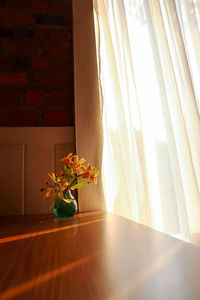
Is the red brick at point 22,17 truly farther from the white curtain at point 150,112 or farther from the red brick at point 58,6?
the white curtain at point 150,112

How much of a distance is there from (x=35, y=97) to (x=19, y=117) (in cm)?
15

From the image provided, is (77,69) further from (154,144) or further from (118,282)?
(118,282)

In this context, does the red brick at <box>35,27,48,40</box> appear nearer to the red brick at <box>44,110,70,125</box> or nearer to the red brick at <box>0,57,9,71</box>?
Answer: the red brick at <box>0,57,9,71</box>

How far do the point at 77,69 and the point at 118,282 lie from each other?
1260mm

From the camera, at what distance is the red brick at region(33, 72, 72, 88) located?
1.39 meters

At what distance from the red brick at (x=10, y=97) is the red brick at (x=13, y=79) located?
2.0 inches

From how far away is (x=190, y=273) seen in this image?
31 centimetres

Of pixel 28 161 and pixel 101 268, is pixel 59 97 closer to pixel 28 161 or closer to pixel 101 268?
pixel 28 161

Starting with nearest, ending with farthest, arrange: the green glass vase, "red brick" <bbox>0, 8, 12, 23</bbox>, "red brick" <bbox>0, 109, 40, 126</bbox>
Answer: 1. the green glass vase
2. "red brick" <bbox>0, 109, 40, 126</bbox>
3. "red brick" <bbox>0, 8, 12, 23</bbox>

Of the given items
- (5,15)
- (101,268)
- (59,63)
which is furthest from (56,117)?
(101,268)

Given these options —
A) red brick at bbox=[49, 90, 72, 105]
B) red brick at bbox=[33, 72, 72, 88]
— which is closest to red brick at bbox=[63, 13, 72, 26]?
red brick at bbox=[33, 72, 72, 88]

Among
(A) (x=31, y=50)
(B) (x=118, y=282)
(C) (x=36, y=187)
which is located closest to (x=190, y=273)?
(B) (x=118, y=282)

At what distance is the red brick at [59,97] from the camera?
1.38 m

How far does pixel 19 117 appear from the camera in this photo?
133 centimetres
